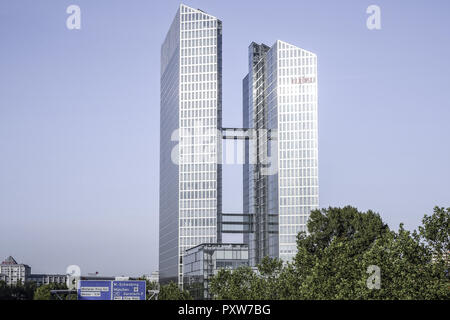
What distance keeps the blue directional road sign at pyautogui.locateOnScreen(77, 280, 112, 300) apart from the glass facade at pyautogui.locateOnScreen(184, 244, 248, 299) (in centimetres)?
8449

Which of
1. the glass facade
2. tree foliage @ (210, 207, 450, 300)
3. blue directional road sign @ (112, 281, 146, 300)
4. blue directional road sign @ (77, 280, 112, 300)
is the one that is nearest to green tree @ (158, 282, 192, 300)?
the glass facade

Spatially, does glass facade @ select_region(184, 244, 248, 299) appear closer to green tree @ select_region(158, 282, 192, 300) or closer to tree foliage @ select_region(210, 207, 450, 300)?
green tree @ select_region(158, 282, 192, 300)

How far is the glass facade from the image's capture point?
168125mm

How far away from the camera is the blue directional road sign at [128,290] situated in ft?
264

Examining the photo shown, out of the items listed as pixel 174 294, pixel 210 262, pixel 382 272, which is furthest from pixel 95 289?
pixel 210 262

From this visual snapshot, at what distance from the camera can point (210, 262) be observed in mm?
169875

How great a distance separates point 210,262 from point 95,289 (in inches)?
3536

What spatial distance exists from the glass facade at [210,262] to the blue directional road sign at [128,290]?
83.9m

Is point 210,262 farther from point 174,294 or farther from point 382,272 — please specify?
point 382,272

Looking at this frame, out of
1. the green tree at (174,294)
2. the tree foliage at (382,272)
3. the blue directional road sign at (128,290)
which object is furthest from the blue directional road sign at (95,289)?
the green tree at (174,294)

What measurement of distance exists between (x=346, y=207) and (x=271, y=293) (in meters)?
44.0

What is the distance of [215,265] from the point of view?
16838 cm

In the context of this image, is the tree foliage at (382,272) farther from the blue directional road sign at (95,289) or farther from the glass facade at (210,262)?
the glass facade at (210,262)
